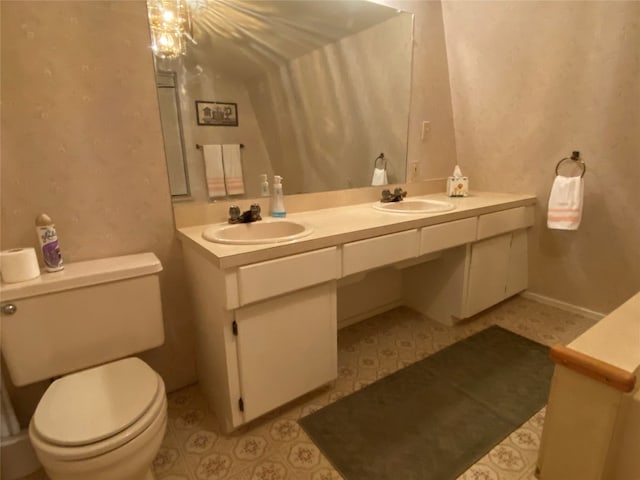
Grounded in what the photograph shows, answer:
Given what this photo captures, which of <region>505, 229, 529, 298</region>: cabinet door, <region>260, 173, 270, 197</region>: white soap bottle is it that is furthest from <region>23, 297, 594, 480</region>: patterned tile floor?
<region>260, 173, 270, 197</region>: white soap bottle

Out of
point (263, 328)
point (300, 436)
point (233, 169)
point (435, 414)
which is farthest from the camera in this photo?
point (233, 169)

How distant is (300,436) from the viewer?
1.42 m

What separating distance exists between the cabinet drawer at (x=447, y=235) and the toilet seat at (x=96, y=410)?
1287 mm

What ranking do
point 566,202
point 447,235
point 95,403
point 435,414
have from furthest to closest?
point 566,202 → point 447,235 → point 435,414 → point 95,403

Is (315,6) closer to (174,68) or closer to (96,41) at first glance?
(174,68)

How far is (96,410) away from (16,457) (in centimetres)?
60

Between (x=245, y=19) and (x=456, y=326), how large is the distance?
6.80ft

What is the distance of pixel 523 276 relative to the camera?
245 cm

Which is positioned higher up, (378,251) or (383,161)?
(383,161)

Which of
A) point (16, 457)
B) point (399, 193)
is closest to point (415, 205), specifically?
point (399, 193)

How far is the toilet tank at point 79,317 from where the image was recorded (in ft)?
3.64

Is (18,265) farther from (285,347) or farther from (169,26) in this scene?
(169,26)

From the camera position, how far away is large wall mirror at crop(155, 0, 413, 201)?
1504 mm

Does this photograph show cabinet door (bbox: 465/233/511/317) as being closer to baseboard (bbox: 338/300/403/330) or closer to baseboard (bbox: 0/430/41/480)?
baseboard (bbox: 338/300/403/330)
